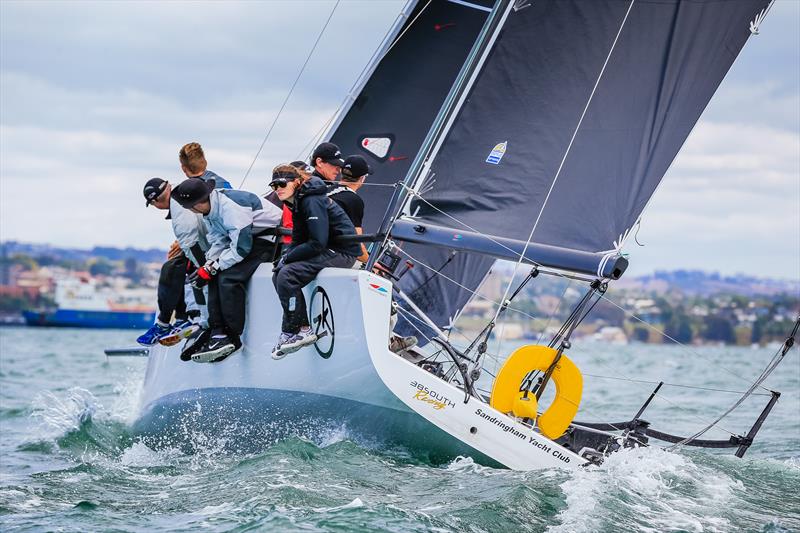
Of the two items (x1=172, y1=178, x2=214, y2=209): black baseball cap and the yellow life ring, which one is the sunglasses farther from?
the yellow life ring

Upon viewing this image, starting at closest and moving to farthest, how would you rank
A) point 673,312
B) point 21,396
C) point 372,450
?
point 372,450 → point 21,396 → point 673,312

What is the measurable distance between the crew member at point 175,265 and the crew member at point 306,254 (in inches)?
39.9

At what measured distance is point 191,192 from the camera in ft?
22.9

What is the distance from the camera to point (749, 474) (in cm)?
710

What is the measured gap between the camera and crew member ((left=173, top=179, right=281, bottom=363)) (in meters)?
7.16

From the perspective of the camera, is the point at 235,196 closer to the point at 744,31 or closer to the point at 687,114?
the point at 687,114

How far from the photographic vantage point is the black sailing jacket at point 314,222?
6.64 metres

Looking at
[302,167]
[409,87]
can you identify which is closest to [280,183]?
[302,167]

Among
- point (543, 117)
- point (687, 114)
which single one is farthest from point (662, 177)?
point (543, 117)

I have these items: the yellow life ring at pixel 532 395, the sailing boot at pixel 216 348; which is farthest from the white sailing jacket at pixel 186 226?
the yellow life ring at pixel 532 395

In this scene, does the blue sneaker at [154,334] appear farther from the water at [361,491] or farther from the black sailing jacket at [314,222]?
the black sailing jacket at [314,222]

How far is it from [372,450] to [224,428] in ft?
4.69

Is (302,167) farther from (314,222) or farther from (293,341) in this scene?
(293,341)

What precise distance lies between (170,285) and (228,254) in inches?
36.0
